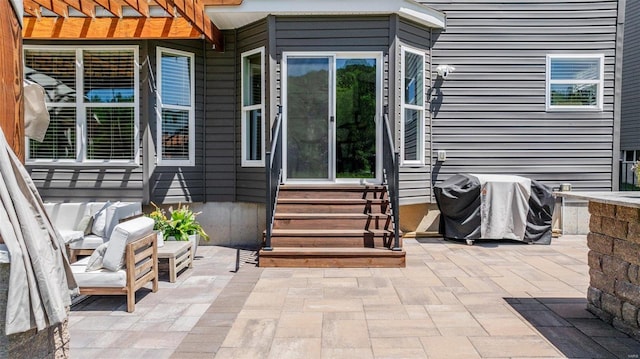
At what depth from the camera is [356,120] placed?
6.21 m

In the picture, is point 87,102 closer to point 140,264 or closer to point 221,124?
point 221,124

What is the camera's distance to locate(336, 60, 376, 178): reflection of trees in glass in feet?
20.3

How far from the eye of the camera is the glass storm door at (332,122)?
617 centimetres

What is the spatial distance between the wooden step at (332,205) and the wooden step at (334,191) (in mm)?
169

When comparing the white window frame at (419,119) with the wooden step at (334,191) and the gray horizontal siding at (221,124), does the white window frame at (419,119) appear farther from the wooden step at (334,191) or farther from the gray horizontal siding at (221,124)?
the gray horizontal siding at (221,124)

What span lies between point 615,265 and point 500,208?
10.7ft

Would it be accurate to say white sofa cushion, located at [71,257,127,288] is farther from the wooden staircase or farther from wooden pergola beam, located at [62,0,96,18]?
wooden pergola beam, located at [62,0,96,18]

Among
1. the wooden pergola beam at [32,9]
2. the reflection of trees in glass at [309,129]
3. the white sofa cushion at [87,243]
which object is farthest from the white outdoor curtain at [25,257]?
the wooden pergola beam at [32,9]

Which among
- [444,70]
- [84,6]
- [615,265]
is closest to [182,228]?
[84,6]

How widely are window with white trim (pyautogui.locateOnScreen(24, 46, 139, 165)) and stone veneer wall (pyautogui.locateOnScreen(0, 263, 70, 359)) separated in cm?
454

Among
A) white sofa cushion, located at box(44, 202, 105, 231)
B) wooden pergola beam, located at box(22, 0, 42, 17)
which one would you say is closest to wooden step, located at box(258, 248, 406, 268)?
white sofa cushion, located at box(44, 202, 105, 231)

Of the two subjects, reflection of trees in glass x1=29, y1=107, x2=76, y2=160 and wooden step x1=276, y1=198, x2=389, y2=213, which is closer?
wooden step x1=276, y1=198, x2=389, y2=213

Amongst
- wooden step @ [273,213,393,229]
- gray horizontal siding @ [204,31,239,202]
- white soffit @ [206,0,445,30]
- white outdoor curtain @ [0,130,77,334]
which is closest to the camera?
white outdoor curtain @ [0,130,77,334]

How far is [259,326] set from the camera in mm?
3145
